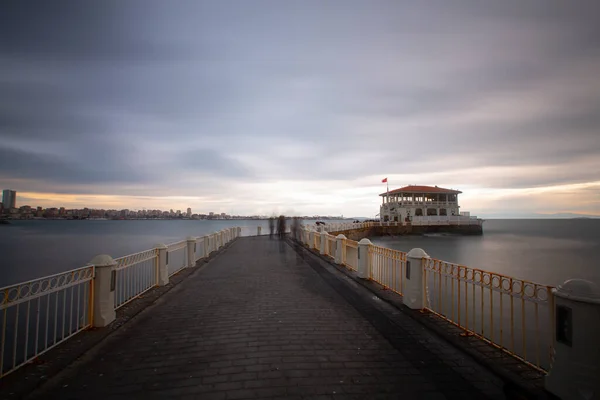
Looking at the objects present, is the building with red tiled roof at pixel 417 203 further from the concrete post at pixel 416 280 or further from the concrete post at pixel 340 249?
the concrete post at pixel 416 280

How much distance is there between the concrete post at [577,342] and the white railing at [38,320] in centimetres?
559

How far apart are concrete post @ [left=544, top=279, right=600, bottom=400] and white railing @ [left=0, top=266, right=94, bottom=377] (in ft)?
18.3

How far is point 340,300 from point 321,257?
26.0 feet

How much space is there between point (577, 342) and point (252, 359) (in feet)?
12.1

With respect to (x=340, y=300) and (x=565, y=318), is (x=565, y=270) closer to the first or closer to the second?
(x=340, y=300)

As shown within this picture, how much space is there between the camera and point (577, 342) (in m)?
3.10

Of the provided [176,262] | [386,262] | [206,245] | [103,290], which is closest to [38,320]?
[103,290]

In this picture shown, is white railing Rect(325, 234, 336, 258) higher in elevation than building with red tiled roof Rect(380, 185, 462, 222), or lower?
lower

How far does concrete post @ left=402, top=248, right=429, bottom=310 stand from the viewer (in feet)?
21.1

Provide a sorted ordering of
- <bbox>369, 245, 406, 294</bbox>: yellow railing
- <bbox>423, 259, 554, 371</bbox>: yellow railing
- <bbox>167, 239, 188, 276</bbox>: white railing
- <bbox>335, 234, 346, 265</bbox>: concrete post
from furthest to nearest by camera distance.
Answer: <bbox>335, 234, 346, 265</bbox>: concrete post → <bbox>167, 239, 188, 276</bbox>: white railing → <bbox>369, 245, 406, 294</bbox>: yellow railing → <bbox>423, 259, 554, 371</bbox>: yellow railing

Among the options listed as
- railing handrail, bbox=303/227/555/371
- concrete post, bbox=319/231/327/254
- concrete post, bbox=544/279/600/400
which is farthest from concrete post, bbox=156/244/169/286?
concrete post, bbox=319/231/327/254

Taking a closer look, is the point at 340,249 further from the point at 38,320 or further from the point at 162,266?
the point at 38,320

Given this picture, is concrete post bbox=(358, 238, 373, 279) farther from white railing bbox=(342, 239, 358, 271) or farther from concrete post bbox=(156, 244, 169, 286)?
concrete post bbox=(156, 244, 169, 286)

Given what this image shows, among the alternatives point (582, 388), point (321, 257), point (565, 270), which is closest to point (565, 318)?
point (582, 388)
